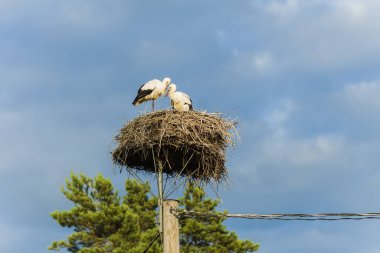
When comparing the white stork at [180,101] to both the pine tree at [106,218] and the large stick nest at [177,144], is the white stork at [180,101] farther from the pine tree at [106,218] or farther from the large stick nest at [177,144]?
the pine tree at [106,218]

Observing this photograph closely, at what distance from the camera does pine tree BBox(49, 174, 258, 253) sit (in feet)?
78.3

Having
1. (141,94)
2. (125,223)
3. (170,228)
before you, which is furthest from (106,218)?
(170,228)

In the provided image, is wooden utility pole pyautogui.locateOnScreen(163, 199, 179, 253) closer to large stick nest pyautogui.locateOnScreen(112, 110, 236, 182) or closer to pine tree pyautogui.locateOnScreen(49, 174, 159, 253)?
large stick nest pyautogui.locateOnScreen(112, 110, 236, 182)

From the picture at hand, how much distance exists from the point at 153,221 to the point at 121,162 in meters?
→ 12.5

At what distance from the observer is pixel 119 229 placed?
78.9 ft

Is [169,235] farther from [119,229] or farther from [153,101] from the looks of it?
[119,229]

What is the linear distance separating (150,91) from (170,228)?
5820 millimetres

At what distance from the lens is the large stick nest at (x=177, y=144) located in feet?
39.6

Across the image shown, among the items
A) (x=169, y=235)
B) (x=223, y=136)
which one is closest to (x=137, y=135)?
(x=223, y=136)

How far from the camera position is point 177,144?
11992 millimetres

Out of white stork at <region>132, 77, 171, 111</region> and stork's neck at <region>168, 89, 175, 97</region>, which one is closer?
stork's neck at <region>168, 89, 175, 97</region>

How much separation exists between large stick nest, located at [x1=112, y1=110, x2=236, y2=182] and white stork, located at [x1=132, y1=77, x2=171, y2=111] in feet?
Answer: 8.62

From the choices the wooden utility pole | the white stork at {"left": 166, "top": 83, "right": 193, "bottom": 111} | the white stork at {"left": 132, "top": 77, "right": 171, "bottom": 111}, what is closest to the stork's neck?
the white stork at {"left": 166, "top": 83, "right": 193, "bottom": 111}

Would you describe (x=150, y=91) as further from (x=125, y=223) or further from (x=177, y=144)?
(x=125, y=223)
